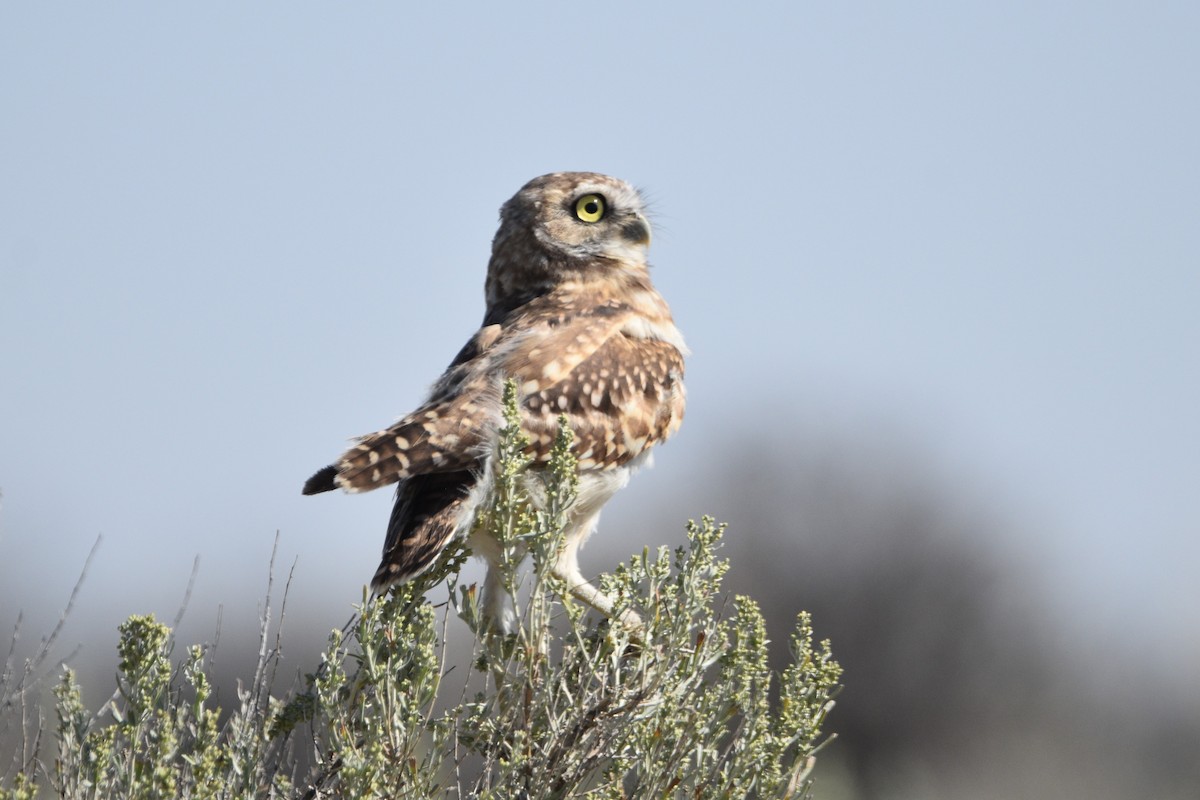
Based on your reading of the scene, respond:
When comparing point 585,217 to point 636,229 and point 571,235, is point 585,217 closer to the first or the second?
point 571,235

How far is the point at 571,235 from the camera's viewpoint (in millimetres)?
6492

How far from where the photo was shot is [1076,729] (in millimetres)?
26406

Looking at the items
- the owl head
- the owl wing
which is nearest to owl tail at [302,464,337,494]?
the owl wing

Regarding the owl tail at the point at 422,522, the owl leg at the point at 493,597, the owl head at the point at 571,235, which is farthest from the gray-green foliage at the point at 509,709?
the owl head at the point at 571,235

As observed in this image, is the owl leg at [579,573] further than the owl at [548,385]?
Yes

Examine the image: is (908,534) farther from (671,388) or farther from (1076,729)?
(671,388)

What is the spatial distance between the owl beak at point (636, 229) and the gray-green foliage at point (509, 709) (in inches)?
91.4

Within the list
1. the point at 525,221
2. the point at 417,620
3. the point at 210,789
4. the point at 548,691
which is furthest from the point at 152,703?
the point at 525,221

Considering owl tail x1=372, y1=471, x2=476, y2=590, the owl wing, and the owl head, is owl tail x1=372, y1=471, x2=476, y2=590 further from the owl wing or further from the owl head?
the owl head

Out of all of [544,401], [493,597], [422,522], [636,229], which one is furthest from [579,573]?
[636,229]

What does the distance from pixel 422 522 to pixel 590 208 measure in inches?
88.1

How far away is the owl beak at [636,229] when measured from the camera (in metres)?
6.57

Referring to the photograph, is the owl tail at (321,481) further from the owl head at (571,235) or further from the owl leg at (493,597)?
the owl head at (571,235)

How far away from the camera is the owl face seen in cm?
649
